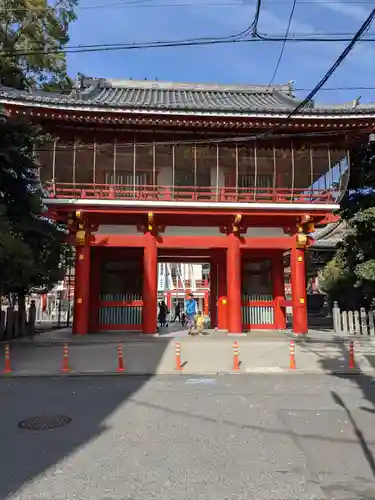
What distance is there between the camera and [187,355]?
14.6m

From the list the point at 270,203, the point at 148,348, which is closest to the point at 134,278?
the point at 148,348

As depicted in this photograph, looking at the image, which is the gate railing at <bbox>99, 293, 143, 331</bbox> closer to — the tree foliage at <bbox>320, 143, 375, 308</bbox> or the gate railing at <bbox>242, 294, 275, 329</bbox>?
the gate railing at <bbox>242, 294, 275, 329</bbox>

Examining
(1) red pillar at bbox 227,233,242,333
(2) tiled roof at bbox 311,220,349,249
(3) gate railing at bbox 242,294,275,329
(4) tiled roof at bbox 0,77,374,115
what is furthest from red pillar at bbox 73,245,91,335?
(2) tiled roof at bbox 311,220,349,249

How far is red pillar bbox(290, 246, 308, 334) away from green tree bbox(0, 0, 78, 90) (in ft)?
49.6

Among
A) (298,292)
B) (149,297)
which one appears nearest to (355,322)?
(298,292)

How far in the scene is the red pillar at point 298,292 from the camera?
19.0 m

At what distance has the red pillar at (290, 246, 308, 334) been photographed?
62.4 ft

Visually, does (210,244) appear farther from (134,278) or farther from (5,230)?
(5,230)

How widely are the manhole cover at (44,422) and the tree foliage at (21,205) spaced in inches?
297

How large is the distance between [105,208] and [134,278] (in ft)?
13.5

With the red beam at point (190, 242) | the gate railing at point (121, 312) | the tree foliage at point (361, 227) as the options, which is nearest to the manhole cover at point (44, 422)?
the red beam at point (190, 242)

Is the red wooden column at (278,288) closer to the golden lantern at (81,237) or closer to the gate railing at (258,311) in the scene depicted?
the gate railing at (258,311)

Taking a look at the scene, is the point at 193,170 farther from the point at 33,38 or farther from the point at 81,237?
the point at 33,38

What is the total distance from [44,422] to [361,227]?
56.4 feet
